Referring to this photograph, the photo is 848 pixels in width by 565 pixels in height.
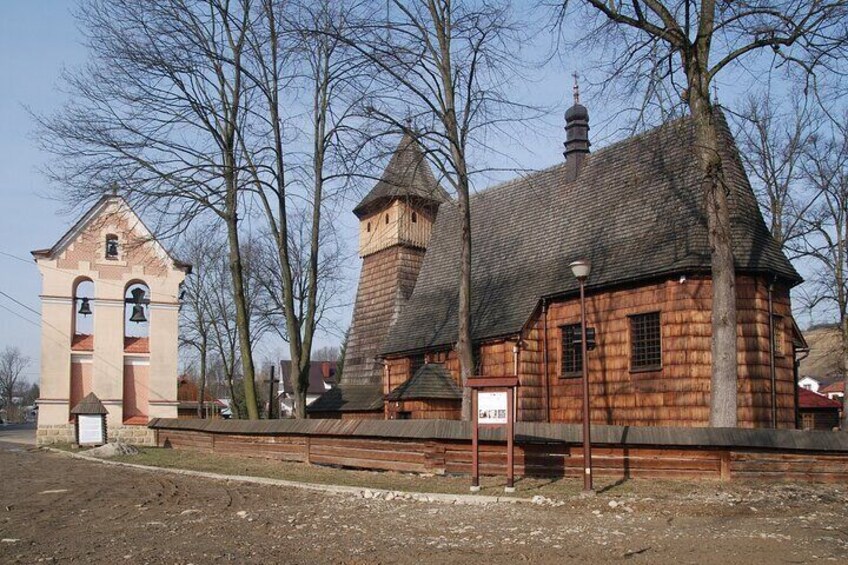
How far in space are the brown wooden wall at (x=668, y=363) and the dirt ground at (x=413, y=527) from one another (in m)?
5.09

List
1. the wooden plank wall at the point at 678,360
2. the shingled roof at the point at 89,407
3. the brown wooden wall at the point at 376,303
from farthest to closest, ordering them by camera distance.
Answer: the brown wooden wall at the point at 376,303
the shingled roof at the point at 89,407
the wooden plank wall at the point at 678,360

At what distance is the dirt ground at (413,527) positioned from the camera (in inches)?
332

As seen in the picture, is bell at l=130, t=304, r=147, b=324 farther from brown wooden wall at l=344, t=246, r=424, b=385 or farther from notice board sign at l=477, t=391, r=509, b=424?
notice board sign at l=477, t=391, r=509, b=424

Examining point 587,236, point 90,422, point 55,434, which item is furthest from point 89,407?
point 587,236

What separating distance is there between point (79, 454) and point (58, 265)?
888cm

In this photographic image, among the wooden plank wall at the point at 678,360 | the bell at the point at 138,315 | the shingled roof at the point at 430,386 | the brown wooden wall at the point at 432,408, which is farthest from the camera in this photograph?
the bell at the point at 138,315

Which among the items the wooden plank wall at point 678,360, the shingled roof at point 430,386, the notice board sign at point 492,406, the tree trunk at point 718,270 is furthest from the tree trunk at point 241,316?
the tree trunk at point 718,270

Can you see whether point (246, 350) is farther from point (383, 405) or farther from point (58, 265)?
point (58, 265)

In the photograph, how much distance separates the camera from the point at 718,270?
16.0m

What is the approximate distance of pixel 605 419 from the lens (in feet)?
73.6

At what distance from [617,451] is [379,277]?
21.8 meters

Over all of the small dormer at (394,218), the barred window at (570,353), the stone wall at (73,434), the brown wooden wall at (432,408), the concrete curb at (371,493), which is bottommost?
the stone wall at (73,434)

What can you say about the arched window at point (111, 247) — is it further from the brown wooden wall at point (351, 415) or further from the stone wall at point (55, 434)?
the brown wooden wall at point (351, 415)

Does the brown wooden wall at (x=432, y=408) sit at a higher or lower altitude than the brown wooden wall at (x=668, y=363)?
lower
